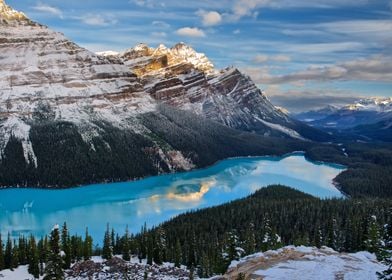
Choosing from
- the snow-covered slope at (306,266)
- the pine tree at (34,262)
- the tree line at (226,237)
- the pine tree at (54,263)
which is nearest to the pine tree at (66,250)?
the tree line at (226,237)

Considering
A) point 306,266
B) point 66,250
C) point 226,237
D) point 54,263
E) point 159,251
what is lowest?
point 159,251

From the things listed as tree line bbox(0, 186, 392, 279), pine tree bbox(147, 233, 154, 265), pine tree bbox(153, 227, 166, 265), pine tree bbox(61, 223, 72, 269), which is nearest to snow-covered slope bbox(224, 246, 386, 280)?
tree line bbox(0, 186, 392, 279)

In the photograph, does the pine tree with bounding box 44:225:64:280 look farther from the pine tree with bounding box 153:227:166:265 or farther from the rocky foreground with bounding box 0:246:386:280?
the pine tree with bounding box 153:227:166:265

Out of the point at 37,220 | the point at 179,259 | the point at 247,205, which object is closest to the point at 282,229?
the point at 247,205

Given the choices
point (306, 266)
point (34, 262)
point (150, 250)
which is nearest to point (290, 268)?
point (306, 266)

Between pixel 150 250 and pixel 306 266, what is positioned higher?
pixel 306 266

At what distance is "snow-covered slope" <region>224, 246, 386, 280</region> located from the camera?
56.9 metres

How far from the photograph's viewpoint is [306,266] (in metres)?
61.4

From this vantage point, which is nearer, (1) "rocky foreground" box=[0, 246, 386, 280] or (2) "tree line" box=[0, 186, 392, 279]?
(1) "rocky foreground" box=[0, 246, 386, 280]

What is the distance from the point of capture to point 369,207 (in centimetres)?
15012

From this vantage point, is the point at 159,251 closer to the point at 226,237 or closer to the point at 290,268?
the point at 226,237

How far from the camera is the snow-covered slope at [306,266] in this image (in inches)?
2242

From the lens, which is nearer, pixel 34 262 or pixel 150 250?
pixel 34 262

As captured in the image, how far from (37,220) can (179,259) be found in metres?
88.3
